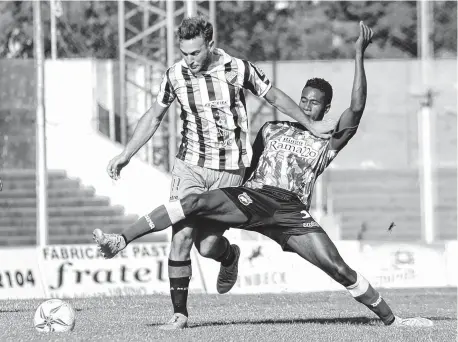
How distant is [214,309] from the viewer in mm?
11703

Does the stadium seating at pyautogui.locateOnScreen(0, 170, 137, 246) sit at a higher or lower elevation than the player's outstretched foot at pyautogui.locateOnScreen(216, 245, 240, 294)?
lower

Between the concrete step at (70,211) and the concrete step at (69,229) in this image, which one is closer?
the concrete step at (69,229)

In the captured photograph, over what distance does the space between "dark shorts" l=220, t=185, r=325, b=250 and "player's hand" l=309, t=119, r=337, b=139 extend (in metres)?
0.51

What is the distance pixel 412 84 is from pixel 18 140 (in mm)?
8197

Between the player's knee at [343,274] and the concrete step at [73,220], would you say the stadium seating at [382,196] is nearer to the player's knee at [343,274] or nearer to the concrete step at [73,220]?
Result: the concrete step at [73,220]

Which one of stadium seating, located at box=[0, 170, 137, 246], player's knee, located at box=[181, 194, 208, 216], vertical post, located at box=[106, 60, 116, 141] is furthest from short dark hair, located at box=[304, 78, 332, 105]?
vertical post, located at box=[106, 60, 116, 141]

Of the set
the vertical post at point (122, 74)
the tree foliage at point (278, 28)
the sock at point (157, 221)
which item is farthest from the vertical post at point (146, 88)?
the sock at point (157, 221)

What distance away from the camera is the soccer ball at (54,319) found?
869 cm

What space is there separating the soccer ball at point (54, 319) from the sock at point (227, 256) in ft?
4.79

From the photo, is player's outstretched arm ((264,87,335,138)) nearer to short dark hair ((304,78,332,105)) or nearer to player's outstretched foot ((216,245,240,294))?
short dark hair ((304,78,332,105))

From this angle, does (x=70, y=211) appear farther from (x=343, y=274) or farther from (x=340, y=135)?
(x=343, y=274)

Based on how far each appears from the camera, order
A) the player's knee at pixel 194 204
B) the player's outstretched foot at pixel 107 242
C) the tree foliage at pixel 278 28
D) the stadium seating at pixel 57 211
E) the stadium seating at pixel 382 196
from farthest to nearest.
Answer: the tree foliage at pixel 278 28, the stadium seating at pixel 382 196, the stadium seating at pixel 57 211, the player's knee at pixel 194 204, the player's outstretched foot at pixel 107 242

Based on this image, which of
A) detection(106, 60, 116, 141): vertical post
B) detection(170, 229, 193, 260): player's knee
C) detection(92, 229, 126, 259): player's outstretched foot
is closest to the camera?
detection(92, 229, 126, 259): player's outstretched foot

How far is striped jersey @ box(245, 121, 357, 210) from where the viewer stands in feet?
30.7
